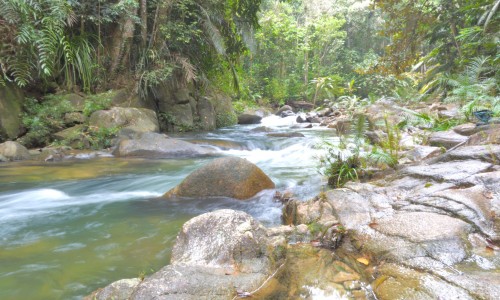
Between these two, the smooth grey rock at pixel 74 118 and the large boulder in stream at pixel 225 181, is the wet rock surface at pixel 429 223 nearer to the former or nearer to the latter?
the large boulder in stream at pixel 225 181

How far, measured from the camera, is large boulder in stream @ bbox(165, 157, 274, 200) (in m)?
4.48

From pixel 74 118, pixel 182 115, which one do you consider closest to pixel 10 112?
pixel 74 118

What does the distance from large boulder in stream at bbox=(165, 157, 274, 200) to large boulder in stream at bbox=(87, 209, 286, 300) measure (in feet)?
5.91

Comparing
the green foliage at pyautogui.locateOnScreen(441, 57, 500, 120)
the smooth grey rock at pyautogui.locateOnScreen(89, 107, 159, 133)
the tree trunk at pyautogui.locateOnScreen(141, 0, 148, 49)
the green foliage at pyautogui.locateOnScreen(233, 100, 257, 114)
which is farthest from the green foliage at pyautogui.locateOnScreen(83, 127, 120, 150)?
the green foliage at pyautogui.locateOnScreen(233, 100, 257, 114)

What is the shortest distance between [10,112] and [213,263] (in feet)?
26.1

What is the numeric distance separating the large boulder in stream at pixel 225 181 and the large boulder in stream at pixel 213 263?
1.80m

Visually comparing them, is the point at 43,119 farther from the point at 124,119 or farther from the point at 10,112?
the point at 124,119

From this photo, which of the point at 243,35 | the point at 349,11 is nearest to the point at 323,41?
the point at 349,11

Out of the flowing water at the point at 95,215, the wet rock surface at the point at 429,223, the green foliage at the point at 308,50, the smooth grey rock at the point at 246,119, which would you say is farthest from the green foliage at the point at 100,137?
the green foliage at the point at 308,50

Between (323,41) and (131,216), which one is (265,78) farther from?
(131,216)

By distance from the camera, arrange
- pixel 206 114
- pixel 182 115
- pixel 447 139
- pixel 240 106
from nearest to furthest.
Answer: pixel 447 139
pixel 182 115
pixel 206 114
pixel 240 106

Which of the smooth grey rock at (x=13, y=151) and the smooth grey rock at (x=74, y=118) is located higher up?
the smooth grey rock at (x=74, y=118)

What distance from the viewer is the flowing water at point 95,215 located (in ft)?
8.68

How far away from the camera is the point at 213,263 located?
2.31 m
